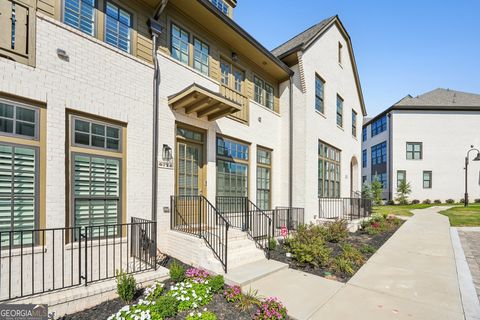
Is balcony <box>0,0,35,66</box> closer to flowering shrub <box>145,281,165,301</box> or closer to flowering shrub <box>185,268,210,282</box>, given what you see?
flowering shrub <box>145,281,165,301</box>

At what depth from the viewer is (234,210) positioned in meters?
8.43

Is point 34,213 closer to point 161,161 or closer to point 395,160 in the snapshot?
point 161,161

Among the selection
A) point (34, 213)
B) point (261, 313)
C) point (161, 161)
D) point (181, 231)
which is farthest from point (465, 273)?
point (34, 213)

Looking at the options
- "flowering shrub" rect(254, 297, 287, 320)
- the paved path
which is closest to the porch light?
"flowering shrub" rect(254, 297, 287, 320)

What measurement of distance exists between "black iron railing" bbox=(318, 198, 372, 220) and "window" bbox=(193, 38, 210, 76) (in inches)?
284

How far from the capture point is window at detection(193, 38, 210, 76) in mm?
7457

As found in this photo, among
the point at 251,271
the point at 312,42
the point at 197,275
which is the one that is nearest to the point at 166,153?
the point at 197,275

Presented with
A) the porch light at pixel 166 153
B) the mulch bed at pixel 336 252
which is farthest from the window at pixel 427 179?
the porch light at pixel 166 153

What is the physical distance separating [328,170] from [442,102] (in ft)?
72.7

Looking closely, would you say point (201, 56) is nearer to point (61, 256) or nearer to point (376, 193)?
point (61, 256)

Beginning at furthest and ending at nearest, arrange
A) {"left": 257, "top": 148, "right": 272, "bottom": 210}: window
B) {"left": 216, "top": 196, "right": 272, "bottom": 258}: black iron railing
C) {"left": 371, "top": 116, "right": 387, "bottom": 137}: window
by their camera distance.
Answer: {"left": 371, "top": 116, "right": 387, "bottom": 137}: window < {"left": 257, "top": 148, "right": 272, "bottom": 210}: window < {"left": 216, "top": 196, "right": 272, "bottom": 258}: black iron railing

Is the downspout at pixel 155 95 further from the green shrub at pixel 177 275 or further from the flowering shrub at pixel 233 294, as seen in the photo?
the flowering shrub at pixel 233 294

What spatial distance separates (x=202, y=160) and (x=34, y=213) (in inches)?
162

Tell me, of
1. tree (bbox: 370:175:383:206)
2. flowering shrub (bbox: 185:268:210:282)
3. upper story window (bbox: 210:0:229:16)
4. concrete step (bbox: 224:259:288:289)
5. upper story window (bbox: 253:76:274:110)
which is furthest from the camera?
tree (bbox: 370:175:383:206)
